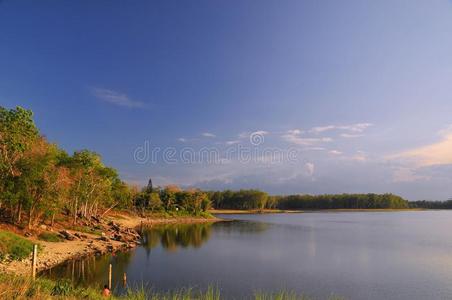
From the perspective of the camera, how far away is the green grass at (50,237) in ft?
112

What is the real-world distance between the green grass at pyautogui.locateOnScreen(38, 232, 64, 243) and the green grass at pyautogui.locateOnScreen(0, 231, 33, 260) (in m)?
7.04

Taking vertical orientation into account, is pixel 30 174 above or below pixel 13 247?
above

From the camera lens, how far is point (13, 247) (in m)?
25.2

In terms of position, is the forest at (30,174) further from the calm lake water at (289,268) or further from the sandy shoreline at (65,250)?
the calm lake water at (289,268)

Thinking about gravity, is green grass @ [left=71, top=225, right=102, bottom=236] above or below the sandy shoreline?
A: above

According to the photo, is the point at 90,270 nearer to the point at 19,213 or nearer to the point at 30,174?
the point at 30,174

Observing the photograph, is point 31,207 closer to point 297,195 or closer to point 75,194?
point 75,194

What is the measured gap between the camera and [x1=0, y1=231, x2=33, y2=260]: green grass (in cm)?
2411

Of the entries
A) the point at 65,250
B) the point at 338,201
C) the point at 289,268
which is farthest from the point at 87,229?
the point at 338,201

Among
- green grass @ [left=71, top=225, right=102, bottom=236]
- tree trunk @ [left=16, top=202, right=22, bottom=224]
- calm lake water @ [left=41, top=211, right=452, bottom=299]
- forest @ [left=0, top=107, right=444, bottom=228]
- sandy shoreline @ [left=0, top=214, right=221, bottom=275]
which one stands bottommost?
calm lake water @ [left=41, top=211, right=452, bottom=299]

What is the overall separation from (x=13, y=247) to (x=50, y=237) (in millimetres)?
9911

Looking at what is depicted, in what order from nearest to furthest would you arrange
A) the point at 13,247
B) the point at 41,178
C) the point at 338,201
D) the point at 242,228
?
the point at 13,247
the point at 41,178
the point at 242,228
the point at 338,201

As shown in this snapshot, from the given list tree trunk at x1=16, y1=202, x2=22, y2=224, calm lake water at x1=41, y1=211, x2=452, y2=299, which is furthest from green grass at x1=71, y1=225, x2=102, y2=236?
tree trunk at x1=16, y1=202, x2=22, y2=224

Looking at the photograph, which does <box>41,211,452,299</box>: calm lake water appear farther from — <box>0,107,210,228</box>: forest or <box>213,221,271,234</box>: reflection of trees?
<box>213,221,271,234</box>: reflection of trees
